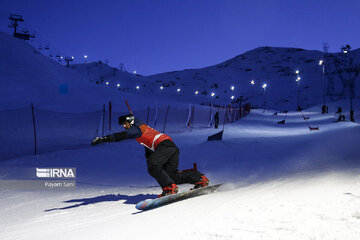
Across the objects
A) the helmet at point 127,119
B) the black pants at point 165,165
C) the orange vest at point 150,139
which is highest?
the helmet at point 127,119

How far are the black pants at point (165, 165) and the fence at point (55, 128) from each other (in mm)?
9969

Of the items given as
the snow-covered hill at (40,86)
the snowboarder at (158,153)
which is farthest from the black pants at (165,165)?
the snow-covered hill at (40,86)

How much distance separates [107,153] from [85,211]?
8.05m

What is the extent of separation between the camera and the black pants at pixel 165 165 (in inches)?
204

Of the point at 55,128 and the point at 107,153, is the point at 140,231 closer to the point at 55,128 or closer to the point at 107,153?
the point at 107,153

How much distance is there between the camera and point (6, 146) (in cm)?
1611

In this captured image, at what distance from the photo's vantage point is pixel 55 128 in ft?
74.6

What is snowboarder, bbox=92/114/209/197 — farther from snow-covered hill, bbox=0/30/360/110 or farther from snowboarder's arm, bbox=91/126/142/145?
snow-covered hill, bbox=0/30/360/110

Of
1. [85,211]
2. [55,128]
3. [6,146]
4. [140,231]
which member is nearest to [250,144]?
[85,211]

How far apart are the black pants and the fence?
32.7 feet

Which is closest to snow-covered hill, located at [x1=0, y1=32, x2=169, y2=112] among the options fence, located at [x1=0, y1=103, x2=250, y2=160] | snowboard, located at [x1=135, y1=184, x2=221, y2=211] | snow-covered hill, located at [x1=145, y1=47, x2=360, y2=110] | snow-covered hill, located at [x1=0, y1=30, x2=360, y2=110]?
snow-covered hill, located at [x1=0, y1=30, x2=360, y2=110]

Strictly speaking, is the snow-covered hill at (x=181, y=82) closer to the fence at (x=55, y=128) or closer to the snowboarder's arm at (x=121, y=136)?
the fence at (x=55, y=128)

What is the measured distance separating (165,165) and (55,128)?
19736mm

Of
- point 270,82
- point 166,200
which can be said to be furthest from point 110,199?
point 270,82
